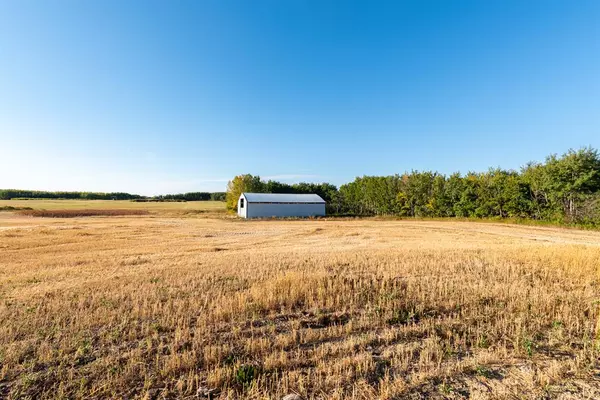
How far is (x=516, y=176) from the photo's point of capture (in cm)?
4366

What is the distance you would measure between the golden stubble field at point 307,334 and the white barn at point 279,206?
1863 inches

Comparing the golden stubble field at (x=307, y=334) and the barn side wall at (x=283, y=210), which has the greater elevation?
the barn side wall at (x=283, y=210)

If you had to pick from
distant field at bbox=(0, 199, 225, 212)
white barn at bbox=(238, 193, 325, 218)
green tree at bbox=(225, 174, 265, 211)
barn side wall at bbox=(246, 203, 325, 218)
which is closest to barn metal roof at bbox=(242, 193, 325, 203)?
white barn at bbox=(238, 193, 325, 218)

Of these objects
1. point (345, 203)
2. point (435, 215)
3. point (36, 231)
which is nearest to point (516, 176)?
point (435, 215)

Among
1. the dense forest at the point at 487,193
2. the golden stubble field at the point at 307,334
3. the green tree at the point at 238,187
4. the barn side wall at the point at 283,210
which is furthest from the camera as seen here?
the green tree at the point at 238,187

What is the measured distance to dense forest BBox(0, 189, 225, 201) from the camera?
12838 centimetres

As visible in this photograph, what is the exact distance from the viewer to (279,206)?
201ft

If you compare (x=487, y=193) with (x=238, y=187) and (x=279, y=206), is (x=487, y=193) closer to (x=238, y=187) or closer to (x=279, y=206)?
(x=279, y=206)

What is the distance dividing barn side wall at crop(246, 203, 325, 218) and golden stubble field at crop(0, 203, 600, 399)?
4726cm

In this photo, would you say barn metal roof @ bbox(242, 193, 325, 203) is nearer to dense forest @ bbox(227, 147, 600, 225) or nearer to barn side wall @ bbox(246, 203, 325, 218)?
barn side wall @ bbox(246, 203, 325, 218)

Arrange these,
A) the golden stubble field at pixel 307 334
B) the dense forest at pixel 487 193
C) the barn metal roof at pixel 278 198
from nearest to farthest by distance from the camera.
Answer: the golden stubble field at pixel 307 334, the dense forest at pixel 487 193, the barn metal roof at pixel 278 198

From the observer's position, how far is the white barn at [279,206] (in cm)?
5893

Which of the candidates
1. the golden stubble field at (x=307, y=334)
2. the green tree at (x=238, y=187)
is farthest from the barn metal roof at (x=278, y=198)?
the golden stubble field at (x=307, y=334)

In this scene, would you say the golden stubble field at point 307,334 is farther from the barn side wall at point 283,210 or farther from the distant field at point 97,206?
the distant field at point 97,206
